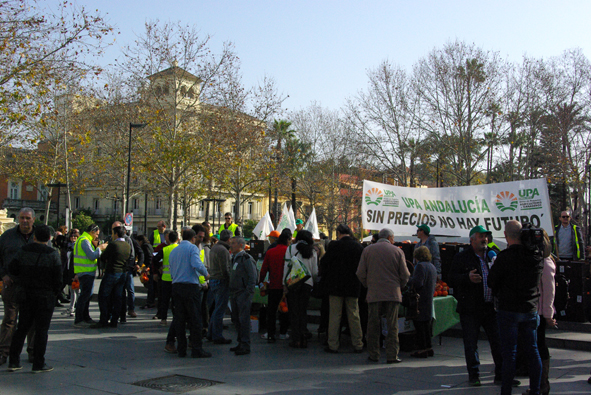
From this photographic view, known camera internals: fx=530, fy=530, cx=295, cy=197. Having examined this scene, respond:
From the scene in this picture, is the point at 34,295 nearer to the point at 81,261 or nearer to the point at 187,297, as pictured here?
the point at 187,297

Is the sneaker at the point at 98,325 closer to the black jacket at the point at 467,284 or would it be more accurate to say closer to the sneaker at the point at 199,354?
the sneaker at the point at 199,354

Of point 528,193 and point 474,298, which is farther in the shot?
point 528,193

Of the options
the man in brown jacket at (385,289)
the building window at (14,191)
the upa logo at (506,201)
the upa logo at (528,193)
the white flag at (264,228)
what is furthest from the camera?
the building window at (14,191)

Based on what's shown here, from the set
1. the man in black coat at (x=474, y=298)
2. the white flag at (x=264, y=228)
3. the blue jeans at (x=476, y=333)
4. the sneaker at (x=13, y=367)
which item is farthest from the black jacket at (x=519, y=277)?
the white flag at (x=264, y=228)

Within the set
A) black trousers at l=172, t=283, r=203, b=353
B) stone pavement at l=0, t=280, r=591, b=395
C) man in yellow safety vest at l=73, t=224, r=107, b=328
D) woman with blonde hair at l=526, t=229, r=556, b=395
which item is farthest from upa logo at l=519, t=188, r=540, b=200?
man in yellow safety vest at l=73, t=224, r=107, b=328

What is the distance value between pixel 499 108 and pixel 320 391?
93.5 ft

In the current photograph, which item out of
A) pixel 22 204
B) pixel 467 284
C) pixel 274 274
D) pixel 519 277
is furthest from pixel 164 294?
pixel 22 204

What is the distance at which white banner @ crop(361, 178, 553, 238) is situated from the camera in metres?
12.8

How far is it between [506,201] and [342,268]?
6.92 metres

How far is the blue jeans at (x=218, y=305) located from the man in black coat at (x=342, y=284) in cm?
169

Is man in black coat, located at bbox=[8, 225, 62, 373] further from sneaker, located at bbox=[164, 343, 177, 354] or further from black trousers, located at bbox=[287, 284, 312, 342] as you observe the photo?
black trousers, located at bbox=[287, 284, 312, 342]

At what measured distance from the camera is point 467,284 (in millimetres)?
6301

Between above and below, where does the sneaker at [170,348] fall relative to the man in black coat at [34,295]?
below

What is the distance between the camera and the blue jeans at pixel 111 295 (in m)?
10.2
